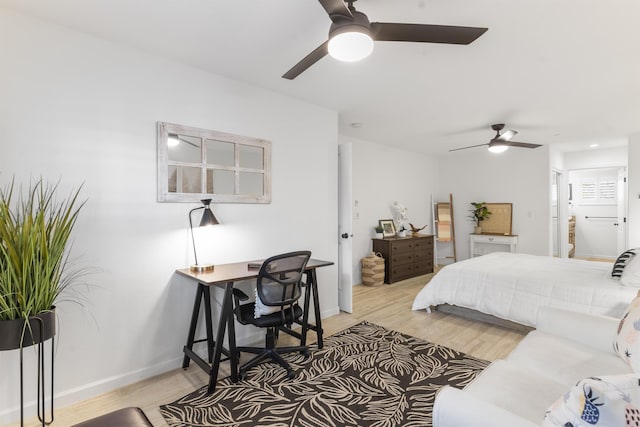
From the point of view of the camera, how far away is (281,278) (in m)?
2.32

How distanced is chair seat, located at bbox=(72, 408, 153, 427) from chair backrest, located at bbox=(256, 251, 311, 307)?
1047 mm

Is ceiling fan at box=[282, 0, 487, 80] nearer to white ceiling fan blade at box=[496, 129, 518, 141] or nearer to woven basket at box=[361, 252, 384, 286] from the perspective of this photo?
white ceiling fan blade at box=[496, 129, 518, 141]

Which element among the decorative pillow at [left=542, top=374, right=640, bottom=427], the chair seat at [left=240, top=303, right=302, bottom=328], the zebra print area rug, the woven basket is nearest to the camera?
the decorative pillow at [left=542, top=374, right=640, bottom=427]

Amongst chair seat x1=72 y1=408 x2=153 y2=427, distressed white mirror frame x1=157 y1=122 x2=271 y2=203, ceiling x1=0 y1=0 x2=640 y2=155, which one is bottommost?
chair seat x1=72 y1=408 x2=153 y2=427

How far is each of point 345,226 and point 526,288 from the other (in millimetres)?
2018

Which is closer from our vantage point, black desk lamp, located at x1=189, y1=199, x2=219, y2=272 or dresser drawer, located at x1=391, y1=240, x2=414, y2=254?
black desk lamp, located at x1=189, y1=199, x2=219, y2=272

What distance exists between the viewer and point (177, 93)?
2.53 m

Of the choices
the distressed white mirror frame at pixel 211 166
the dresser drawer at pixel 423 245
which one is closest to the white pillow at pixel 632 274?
the dresser drawer at pixel 423 245

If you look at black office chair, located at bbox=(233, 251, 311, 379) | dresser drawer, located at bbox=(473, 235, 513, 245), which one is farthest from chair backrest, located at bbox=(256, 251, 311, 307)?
dresser drawer, located at bbox=(473, 235, 513, 245)

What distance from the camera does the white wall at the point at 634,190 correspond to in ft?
15.3

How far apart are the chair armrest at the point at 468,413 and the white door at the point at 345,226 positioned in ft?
8.73

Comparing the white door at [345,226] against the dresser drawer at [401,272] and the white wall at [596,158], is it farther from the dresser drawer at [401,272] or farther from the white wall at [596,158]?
the white wall at [596,158]

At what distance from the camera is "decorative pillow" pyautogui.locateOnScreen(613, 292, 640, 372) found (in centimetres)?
136

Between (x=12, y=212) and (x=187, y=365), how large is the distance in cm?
162
